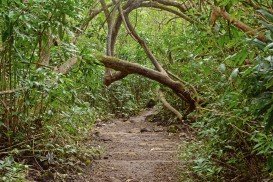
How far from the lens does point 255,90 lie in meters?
2.23

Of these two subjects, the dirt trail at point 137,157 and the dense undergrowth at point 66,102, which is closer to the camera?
the dense undergrowth at point 66,102

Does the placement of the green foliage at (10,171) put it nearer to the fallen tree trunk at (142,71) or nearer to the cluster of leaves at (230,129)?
the cluster of leaves at (230,129)

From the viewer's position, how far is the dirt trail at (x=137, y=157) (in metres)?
4.49

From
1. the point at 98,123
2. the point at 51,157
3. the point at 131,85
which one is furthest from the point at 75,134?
the point at 131,85

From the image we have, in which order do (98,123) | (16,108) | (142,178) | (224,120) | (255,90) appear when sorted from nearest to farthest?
(255,90), (224,120), (16,108), (142,178), (98,123)

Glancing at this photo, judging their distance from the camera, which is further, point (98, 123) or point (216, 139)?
point (98, 123)

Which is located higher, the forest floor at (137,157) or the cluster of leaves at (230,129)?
the cluster of leaves at (230,129)

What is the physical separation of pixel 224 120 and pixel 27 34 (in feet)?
6.76

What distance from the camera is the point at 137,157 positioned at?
5.46 m

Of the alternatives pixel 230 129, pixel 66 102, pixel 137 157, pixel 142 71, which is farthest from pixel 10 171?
pixel 142 71

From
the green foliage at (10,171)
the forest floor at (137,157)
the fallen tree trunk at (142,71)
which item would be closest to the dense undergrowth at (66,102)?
the green foliage at (10,171)

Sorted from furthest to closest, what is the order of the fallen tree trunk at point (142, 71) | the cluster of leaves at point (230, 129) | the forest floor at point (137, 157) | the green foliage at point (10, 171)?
the fallen tree trunk at point (142, 71)
the forest floor at point (137, 157)
the green foliage at point (10, 171)
the cluster of leaves at point (230, 129)

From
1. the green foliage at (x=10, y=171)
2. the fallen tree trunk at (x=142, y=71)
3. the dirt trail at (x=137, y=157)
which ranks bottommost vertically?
the dirt trail at (x=137, y=157)

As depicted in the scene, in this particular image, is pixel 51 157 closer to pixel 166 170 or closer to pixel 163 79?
pixel 166 170
